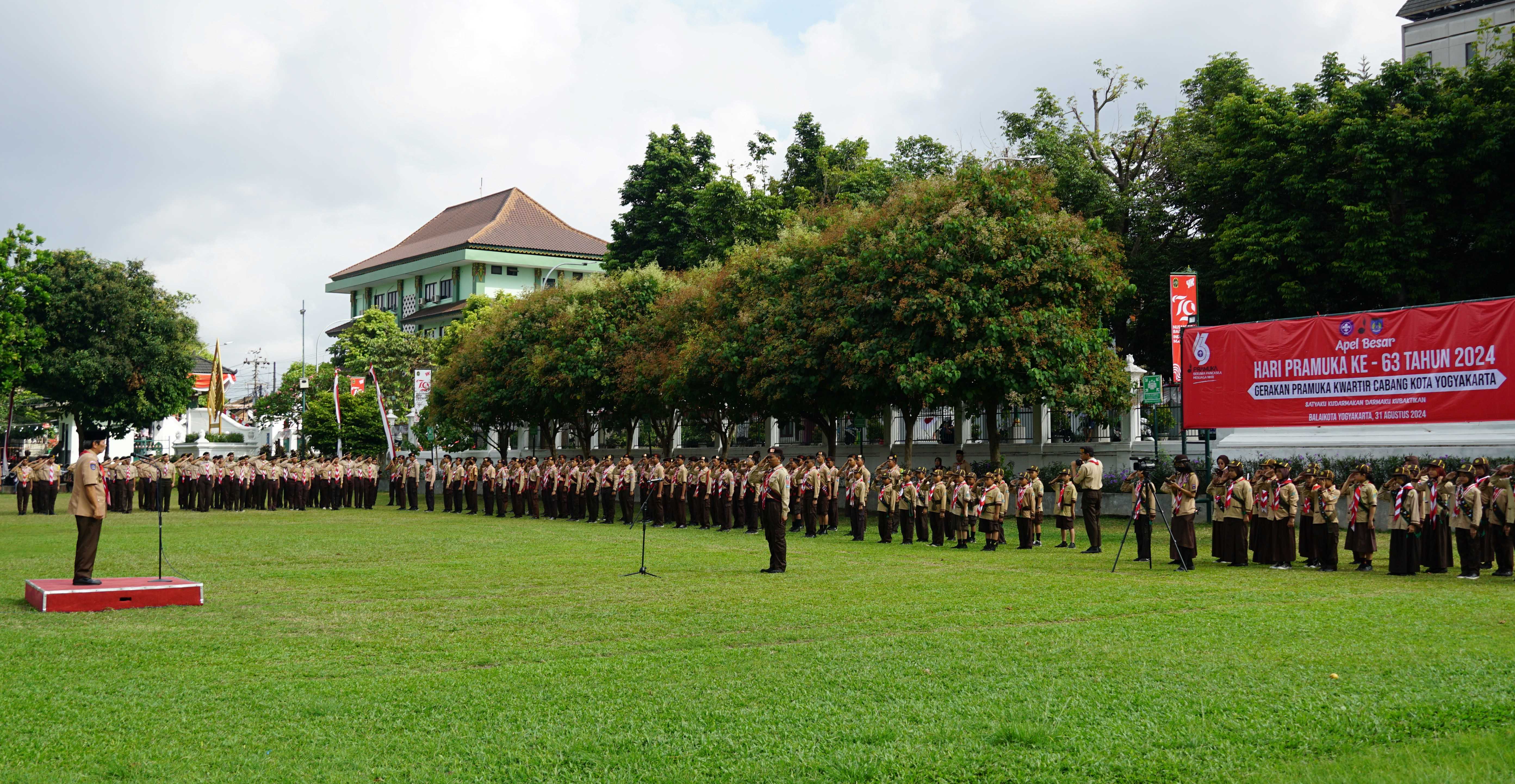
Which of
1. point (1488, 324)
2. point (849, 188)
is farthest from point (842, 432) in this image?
point (1488, 324)

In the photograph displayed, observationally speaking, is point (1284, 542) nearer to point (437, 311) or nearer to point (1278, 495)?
point (1278, 495)

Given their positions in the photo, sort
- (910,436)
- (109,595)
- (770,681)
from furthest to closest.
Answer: (910,436) < (109,595) < (770,681)

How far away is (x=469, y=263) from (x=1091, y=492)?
59.3 meters

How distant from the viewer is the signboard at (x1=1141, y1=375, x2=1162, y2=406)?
23781 millimetres

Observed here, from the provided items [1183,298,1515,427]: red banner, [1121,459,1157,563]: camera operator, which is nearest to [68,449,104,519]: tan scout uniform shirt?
[1121,459,1157,563]: camera operator

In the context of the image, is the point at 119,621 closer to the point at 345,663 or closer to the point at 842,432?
the point at 345,663

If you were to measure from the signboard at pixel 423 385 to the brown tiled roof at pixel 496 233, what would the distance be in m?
29.9

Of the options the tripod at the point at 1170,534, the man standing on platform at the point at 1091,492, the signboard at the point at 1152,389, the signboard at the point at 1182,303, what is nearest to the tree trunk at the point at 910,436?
the signboard at the point at 1152,389

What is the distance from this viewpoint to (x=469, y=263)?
72562mm

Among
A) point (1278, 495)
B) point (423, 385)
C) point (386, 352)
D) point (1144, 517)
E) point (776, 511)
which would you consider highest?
point (386, 352)

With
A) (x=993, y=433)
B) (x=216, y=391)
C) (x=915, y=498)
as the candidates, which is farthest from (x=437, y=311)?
(x=915, y=498)

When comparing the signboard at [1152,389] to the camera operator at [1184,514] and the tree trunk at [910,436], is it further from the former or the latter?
the camera operator at [1184,514]

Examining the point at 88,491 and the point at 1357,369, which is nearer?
the point at 88,491

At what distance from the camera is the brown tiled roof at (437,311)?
71.4 metres
